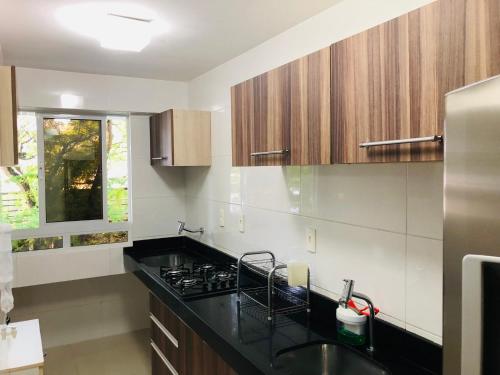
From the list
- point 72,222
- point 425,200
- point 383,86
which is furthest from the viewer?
point 72,222

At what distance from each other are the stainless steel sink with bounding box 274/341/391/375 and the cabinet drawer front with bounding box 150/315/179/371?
0.90 metres

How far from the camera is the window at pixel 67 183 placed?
3361 millimetres

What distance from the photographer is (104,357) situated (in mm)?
3428

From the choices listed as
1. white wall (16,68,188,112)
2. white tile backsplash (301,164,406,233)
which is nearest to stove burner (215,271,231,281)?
white tile backsplash (301,164,406,233)

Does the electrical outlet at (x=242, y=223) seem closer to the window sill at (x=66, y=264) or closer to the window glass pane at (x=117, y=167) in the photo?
the window sill at (x=66, y=264)

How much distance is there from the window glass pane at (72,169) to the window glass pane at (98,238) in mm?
157

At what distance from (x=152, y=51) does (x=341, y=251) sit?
1796mm

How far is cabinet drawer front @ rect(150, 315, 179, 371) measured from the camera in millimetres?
2297

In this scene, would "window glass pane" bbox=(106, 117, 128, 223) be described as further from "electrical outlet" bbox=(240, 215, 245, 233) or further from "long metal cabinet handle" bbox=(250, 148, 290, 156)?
"long metal cabinet handle" bbox=(250, 148, 290, 156)

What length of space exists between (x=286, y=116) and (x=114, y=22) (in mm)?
1097

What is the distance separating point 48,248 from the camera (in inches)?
136

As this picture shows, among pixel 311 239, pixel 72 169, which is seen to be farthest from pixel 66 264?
pixel 311 239

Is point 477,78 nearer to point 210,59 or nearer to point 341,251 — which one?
point 341,251

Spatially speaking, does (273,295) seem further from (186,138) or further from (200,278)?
(186,138)
